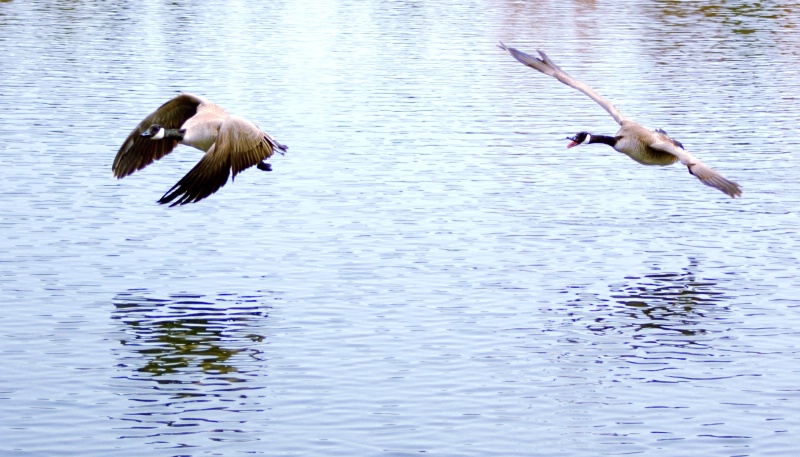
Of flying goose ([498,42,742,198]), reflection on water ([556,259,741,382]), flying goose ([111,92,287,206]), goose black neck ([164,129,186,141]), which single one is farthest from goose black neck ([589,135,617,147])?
goose black neck ([164,129,186,141])

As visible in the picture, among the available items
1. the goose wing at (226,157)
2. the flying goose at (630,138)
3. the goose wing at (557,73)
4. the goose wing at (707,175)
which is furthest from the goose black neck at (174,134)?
the goose wing at (707,175)

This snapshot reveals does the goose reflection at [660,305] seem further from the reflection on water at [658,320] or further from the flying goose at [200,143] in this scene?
the flying goose at [200,143]

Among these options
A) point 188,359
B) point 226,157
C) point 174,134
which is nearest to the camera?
point 188,359

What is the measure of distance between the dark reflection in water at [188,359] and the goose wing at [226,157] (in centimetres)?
106

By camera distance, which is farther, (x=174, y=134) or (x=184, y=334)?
(x=174, y=134)

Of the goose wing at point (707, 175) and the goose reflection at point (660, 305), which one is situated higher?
the goose wing at point (707, 175)

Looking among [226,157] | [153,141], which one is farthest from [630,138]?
[153,141]

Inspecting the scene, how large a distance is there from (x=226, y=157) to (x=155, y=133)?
1.58 m

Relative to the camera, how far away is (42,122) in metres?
24.2

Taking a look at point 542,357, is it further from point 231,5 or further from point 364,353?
point 231,5

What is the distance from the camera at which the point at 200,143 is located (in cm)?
1570

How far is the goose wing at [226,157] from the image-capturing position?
14699mm

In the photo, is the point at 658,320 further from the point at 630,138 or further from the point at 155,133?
the point at 155,133

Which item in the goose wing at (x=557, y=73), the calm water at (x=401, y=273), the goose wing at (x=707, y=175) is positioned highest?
the goose wing at (x=557, y=73)
